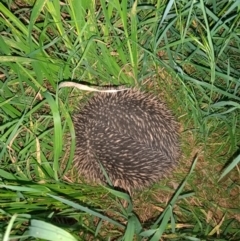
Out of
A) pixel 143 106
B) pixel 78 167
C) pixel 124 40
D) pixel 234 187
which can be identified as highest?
pixel 124 40

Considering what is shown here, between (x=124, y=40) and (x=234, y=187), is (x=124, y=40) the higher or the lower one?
the higher one

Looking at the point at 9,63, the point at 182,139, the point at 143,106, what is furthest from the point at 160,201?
the point at 9,63

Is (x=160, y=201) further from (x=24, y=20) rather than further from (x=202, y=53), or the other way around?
(x=24, y=20)

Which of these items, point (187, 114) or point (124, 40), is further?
point (187, 114)
